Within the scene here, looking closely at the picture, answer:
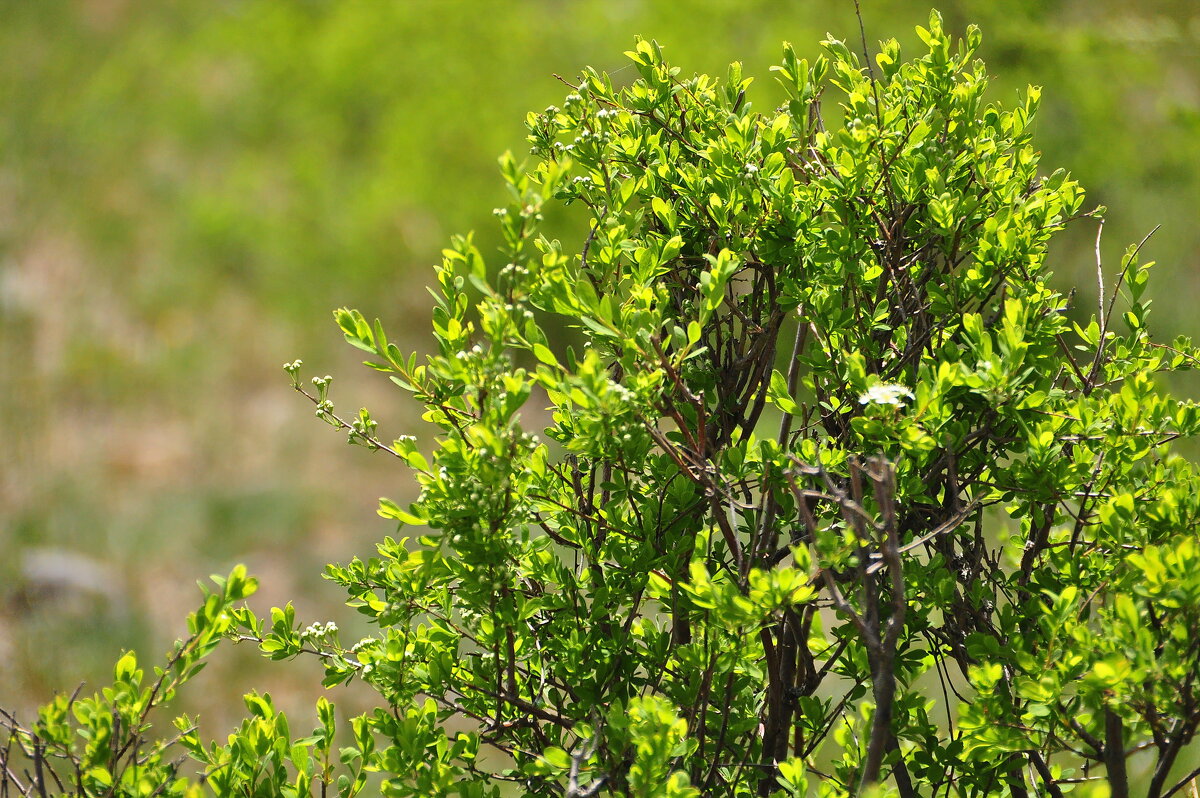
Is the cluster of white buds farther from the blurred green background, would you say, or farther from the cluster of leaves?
the blurred green background

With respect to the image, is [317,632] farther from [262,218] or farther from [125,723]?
[262,218]

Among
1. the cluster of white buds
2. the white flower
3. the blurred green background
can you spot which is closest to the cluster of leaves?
the cluster of white buds

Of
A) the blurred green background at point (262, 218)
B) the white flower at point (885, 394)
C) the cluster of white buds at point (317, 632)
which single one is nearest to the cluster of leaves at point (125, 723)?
the cluster of white buds at point (317, 632)

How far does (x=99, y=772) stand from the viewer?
128cm

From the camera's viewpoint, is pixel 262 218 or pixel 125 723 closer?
pixel 125 723

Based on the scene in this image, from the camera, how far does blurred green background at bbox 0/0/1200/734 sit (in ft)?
16.0

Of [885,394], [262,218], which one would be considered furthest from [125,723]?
[262,218]

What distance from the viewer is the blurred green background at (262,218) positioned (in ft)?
16.0

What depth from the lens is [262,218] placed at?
712cm

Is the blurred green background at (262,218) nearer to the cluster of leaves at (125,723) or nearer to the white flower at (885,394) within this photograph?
the cluster of leaves at (125,723)

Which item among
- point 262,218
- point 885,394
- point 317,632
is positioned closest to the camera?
point 885,394

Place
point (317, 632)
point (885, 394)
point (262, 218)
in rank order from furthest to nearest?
1. point (262, 218)
2. point (317, 632)
3. point (885, 394)

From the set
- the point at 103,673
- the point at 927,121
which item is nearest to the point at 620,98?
the point at 927,121

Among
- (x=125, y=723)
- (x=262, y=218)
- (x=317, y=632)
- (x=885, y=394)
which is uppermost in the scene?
(x=262, y=218)
